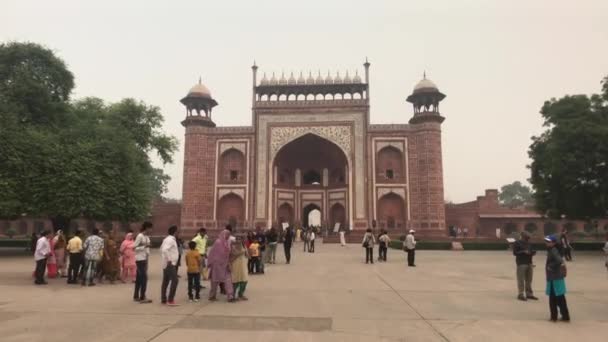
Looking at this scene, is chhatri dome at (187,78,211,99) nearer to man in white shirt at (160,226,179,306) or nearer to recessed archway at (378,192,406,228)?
recessed archway at (378,192,406,228)

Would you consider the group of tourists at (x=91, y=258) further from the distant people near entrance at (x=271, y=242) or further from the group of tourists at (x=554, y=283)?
the group of tourists at (x=554, y=283)

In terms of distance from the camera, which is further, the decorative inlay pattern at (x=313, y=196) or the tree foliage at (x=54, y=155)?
the decorative inlay pattern at (x=313, y=196)

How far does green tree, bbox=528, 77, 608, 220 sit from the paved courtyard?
11.2 metres

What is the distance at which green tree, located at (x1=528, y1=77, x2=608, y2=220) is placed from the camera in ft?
66.7

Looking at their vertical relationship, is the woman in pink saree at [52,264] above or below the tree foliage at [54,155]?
below

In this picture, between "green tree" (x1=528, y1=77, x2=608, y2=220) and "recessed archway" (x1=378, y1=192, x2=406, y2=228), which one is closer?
"green tree" (x1=528, y1=77, x2=608, y2=220)

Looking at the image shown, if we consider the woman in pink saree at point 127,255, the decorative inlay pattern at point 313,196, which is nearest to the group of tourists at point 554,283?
the woman in pink saree at point 127,255

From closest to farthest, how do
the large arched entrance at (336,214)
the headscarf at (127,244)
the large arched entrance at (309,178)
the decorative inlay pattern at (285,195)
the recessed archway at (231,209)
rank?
the headscarf at (127,244) < the recessed archway at (231,209) < the large arched entrance at (309,178) < the decorative inlay pattern at (285,195) < the large arched entrance at (336,214)

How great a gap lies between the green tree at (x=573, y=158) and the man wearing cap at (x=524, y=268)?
46.9ft

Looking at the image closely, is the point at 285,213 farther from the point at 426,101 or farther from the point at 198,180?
the point at 426,101

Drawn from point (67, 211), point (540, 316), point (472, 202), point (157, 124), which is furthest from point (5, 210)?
point (472, 202)

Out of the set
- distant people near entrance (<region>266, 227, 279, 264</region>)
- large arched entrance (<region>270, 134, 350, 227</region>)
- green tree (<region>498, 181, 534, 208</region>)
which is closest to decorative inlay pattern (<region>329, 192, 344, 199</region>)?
large arched entrance (<region>270, 134, 350, 227</region>)

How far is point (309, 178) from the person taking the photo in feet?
151

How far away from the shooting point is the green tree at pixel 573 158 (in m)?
20.3
